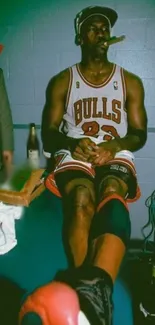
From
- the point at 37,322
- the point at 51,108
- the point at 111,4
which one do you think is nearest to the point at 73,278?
the point at 37,322

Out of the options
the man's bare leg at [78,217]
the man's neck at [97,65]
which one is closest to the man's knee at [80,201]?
the man's bare leg at [78,217]

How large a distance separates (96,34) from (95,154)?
2.67ft

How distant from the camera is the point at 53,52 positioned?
229 cm

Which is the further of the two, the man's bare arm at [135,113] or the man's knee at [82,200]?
the man's bare arm at [135,113]

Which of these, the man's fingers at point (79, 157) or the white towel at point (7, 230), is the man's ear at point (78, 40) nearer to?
the man's fingers at point (79, 157)

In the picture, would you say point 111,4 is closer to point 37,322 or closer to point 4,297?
point 4,297

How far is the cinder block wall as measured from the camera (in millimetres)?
2154

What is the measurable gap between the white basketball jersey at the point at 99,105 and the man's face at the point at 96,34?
15cm

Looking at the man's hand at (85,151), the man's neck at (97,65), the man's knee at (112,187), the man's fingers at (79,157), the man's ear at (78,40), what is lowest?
the man's knee at (112,187)

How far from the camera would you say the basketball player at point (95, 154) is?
3.27 feet

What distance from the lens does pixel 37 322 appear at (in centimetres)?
77

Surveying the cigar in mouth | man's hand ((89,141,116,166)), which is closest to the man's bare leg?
man's hand ((89,141,116,166))

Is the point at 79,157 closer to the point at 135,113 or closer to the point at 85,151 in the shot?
the point at 85,151

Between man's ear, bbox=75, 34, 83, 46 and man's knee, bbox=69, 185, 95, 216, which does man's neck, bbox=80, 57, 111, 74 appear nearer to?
man's ear, bbox=75, 34, 83, 46
